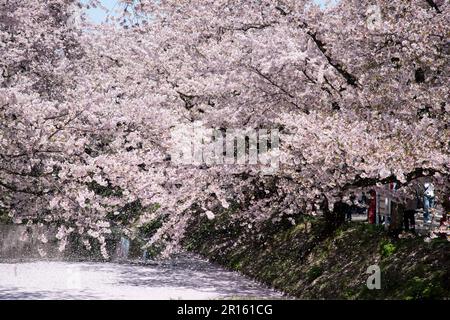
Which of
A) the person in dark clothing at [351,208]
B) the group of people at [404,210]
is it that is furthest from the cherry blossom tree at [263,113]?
the person in dark clothing at [351,208]

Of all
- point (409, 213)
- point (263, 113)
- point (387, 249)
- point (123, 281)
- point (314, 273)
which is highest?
point (263, 113)

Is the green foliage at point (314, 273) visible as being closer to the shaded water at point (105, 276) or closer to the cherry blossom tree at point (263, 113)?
the shaded water at point (105, 276)

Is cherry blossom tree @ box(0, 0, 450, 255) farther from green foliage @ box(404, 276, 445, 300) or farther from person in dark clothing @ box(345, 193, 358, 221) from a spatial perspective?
person in dark clothing @ box(345, 193, 358, 221)

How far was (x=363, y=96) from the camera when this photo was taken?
37.3 ft

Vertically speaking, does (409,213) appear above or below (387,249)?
above

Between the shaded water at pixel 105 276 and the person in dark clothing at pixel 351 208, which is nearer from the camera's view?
the shaded water at pixel 105 276

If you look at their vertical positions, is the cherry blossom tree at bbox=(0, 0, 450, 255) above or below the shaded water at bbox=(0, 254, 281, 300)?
above

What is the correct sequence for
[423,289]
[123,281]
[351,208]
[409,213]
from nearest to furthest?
1. [423,289]
2. [409,213]
3. [123,281]
4. [351,208]

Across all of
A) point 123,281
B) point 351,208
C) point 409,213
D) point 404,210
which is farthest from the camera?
point 351,208

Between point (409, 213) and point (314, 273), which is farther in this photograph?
point (409, 213)

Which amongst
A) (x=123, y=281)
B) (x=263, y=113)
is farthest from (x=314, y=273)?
(x=123, y=281)

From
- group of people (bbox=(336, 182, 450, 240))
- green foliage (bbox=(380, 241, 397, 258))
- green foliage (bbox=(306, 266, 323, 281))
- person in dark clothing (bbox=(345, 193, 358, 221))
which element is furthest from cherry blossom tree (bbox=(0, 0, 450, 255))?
person in dark clothing (bbox=(345, 193, 358, 221))

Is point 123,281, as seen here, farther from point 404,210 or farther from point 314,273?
point 404,210
